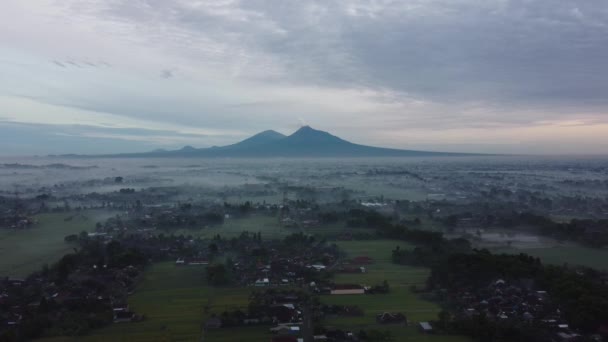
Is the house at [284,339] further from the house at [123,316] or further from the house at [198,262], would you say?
the house at [198,262]

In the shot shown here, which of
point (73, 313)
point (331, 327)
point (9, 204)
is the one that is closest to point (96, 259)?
point (73, 313)

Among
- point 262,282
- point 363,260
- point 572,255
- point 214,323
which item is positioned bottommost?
point 214,323

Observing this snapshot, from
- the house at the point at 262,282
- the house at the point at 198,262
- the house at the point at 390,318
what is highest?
the house at the point at 390,318

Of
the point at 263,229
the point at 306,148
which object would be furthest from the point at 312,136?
the point at 263,229

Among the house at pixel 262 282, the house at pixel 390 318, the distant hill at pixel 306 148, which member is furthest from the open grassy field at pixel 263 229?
the distant hill at pixel 306 148

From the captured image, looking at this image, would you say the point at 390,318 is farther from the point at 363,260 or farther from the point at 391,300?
the point at 363,260

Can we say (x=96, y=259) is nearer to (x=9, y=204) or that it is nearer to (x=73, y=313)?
(x=73, y=313)
